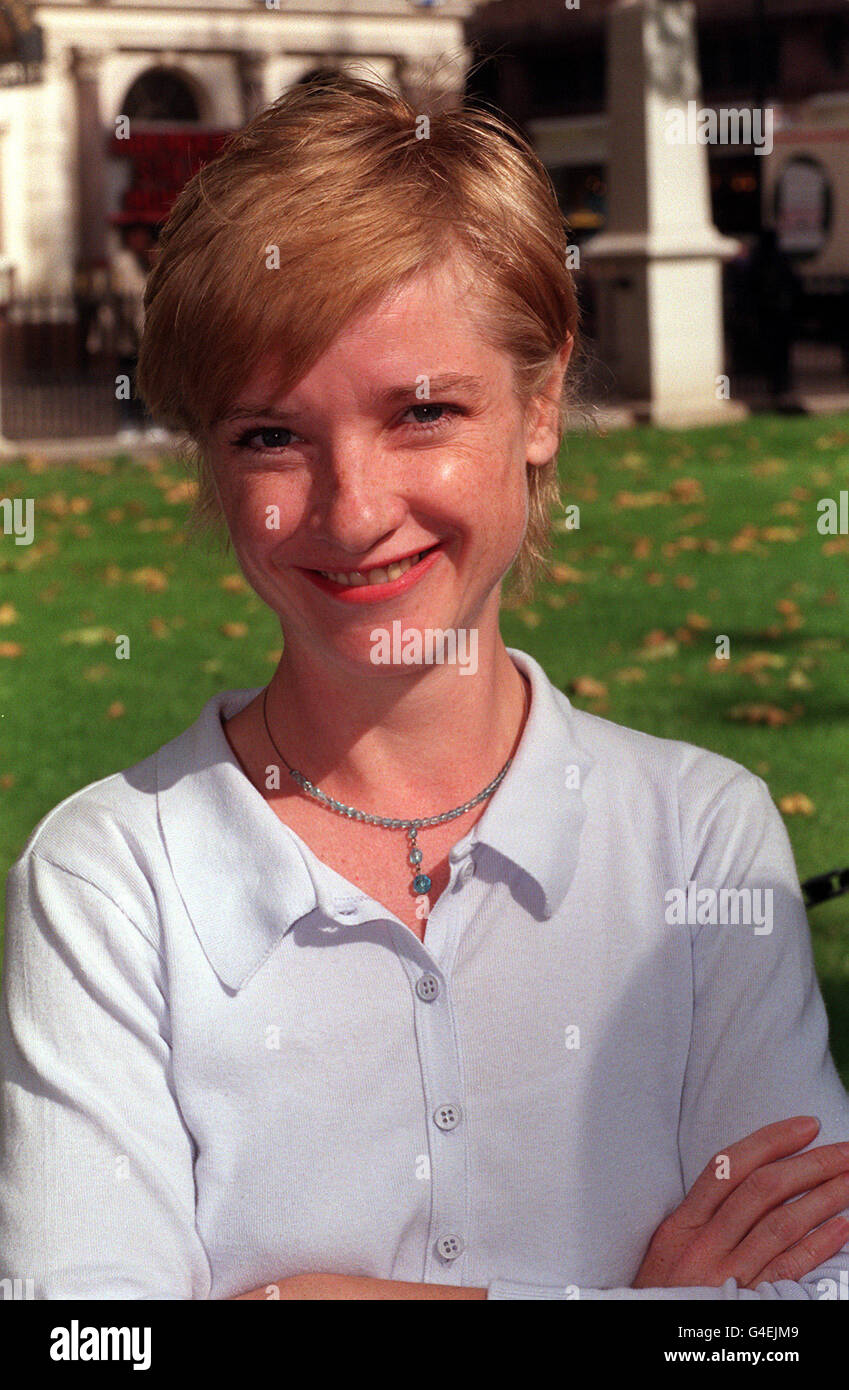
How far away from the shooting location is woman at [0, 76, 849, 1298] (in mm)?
1789

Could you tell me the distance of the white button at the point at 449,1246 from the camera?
1872mm

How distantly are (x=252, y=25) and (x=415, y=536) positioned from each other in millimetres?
29182

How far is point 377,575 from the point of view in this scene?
1.86 m

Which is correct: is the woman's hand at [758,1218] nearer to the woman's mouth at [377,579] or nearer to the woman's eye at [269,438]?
the woman's mouth at [377,579]

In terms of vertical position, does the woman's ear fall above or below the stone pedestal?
below

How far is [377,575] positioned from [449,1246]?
2.24 feet

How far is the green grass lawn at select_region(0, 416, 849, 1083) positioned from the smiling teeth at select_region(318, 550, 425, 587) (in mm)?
2484

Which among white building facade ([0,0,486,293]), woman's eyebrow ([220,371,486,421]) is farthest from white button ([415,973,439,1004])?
white building facade ([0,0,486,293])

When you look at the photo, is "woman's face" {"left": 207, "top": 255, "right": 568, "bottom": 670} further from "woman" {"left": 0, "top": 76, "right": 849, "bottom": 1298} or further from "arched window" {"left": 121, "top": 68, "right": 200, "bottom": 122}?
"arched window" {"left": 121, "top": 68, "right": 200, "bottom": 122}

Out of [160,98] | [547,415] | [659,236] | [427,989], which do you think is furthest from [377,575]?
[160,98]

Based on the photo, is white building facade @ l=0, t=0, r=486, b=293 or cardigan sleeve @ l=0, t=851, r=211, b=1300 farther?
white building facade @ l=0, t=0, r=486, b=293

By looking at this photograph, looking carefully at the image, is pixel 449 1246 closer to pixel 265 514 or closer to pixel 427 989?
pixel 427 989

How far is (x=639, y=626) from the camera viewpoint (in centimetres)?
803
